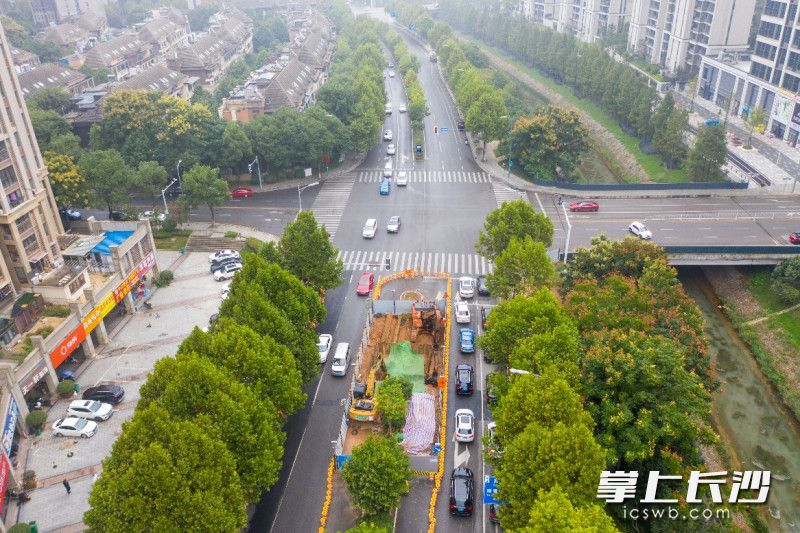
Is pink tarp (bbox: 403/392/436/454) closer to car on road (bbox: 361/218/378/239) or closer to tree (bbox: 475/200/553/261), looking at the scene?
tree (bbox: 475/200/553/261)

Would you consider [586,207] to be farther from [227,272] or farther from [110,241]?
[110,241]

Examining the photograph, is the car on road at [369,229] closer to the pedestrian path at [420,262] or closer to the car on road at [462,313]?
the pedestrian path at [420,262]

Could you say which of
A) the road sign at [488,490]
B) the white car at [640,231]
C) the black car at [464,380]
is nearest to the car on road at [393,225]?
the white car at [640,231]

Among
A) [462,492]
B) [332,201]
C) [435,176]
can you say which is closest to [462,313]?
[462,492]

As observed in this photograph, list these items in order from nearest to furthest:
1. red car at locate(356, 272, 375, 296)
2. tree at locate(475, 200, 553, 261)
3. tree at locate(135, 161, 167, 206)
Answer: tree at locate(475, 200, 553, 261) → red car at locate(356, 272, 375, 296) → tree at locate(135, 161, 167, 206)

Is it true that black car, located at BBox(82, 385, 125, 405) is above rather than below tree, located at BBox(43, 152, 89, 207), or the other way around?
below

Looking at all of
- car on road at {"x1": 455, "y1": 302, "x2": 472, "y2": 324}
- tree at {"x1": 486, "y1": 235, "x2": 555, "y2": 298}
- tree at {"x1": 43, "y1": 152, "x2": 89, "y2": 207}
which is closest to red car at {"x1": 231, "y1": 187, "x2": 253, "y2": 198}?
tree at {"x1": 43, "y1": 152, "x2": 89, "y2": 207}
